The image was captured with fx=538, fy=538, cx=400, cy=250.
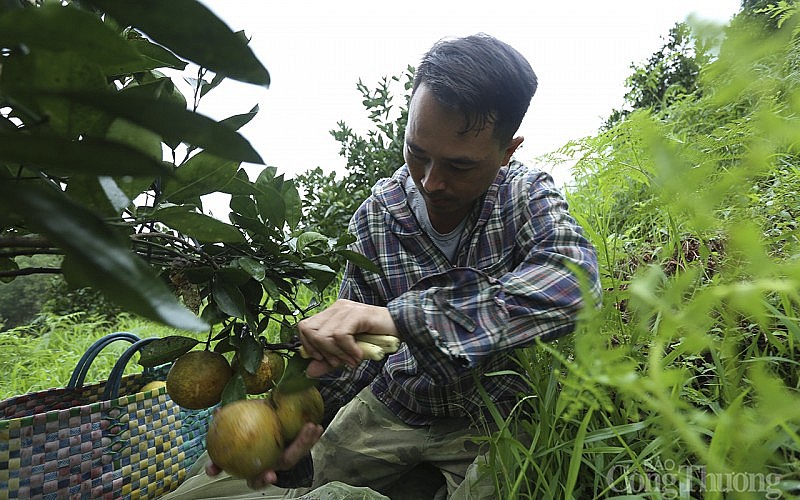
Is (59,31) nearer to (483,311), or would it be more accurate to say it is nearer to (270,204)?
(270,204)

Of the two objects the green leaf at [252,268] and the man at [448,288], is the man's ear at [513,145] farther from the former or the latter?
the green leaf at [252,268]

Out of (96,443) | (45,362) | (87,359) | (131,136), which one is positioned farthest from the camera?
(45,362)

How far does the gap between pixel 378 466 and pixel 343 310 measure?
674mm

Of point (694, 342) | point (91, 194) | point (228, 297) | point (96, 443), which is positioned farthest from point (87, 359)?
point (694, 342)

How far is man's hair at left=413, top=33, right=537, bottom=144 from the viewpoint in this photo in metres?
1.11

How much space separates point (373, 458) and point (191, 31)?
1215mm

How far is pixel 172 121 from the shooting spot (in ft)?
1.09

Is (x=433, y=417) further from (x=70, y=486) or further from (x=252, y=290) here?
(x=70, y=486)

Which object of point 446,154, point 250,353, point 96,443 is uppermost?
point 446,154

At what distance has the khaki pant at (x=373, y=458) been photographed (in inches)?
50.0

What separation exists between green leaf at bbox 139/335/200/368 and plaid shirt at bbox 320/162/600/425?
0.38m

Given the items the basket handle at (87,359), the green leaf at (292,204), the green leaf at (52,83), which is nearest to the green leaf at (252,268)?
the green leaf at (292,204)

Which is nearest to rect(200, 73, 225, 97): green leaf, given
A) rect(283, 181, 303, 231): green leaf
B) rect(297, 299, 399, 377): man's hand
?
rect(283, 181, 303, 231): green leaf

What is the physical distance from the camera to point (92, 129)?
1.53 ft
